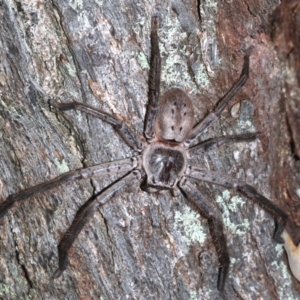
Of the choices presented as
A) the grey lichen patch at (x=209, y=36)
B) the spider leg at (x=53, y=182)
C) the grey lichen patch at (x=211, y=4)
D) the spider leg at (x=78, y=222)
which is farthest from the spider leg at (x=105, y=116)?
the grey lichen patch at (x=211, y=4)

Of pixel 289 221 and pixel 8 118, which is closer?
pixel 8 118

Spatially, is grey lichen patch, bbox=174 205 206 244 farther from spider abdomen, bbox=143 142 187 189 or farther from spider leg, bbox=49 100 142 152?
spider leg, bbox=49 100 142 152

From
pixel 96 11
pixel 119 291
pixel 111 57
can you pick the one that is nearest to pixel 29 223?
pixel 119 291

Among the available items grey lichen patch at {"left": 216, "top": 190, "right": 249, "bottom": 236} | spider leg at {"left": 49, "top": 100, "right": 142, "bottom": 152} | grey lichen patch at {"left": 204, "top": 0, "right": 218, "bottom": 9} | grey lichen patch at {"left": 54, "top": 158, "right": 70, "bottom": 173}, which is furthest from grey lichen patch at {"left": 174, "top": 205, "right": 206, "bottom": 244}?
grey lichen patch at {"left": 204, "top": 0, "right": 218, "bottom": 9}

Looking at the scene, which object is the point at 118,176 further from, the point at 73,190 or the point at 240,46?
the point at 240,46

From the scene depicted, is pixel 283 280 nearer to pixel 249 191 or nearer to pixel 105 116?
pixel 249 191

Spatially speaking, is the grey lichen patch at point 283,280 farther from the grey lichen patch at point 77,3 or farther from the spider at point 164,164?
the grey lichen patch at point 77,3
